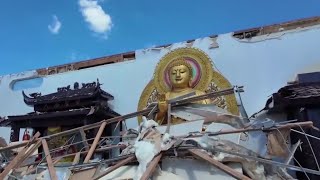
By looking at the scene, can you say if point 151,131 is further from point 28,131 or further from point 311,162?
point 28,131

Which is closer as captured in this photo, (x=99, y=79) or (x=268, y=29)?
(x=268, y=29)

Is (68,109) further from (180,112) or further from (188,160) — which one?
(188,160)

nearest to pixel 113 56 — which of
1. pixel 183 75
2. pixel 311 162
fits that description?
pixel 183 75

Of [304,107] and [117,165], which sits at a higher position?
[304,107]

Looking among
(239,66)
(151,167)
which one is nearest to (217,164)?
(151,167)

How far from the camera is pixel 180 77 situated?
9.59 m

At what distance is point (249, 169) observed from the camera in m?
4.26

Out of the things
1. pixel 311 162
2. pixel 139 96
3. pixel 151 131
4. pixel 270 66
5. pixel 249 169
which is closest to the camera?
pixel 249 169

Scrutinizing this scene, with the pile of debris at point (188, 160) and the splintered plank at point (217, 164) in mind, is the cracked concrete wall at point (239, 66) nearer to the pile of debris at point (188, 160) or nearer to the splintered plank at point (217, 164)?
the pile of debris at point (188, 160)

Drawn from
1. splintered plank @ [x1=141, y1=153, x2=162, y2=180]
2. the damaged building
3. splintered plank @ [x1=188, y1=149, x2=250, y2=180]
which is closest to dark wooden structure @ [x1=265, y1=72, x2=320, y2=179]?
the damaged building

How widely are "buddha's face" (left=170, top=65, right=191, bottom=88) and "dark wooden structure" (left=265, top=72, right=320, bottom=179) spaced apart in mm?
2264

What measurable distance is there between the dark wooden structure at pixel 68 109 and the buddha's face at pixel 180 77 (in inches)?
82.1

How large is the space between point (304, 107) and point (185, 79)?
3.06m

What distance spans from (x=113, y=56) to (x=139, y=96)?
6.25 feet
